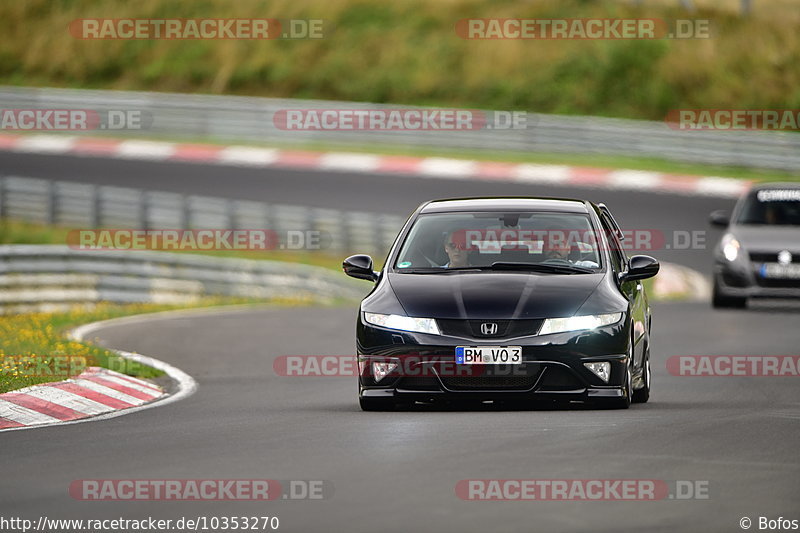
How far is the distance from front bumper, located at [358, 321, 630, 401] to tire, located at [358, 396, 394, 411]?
10 centimetres

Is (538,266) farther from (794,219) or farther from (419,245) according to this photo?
→ (794,219)

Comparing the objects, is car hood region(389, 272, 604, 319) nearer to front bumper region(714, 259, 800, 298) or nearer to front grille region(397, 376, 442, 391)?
front grille region(397, 376, 442, 391)

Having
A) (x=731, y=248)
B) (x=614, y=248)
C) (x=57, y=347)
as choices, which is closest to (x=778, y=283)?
(x=731, y=248)

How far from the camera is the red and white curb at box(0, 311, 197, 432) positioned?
442 inches

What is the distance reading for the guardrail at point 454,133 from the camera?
125 feet

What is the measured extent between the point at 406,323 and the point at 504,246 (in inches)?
54.7

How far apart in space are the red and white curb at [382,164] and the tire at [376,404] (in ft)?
79.8

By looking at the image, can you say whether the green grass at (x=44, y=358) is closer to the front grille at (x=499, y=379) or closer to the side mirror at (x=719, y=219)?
the front grille at (x=499, y=379)

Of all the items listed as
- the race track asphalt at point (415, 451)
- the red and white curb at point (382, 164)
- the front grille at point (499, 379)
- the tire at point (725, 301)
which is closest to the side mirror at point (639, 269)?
the race track asphalt at point (415, 451)

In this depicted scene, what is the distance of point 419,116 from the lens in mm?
40656

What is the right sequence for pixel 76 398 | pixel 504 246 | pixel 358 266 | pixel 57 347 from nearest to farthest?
pixel 358 266, pixel 504 246, pixel 76 398, pixel 57 347

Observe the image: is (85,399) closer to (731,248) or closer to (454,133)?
(731,248)

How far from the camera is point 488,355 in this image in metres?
10.5

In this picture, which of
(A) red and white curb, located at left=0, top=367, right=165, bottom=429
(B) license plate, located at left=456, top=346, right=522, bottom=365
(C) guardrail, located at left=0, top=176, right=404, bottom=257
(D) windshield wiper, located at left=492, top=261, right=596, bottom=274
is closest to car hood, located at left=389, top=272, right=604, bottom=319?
(D) windshield wiper, located at left=492, top=261, right=596, bottom=274
